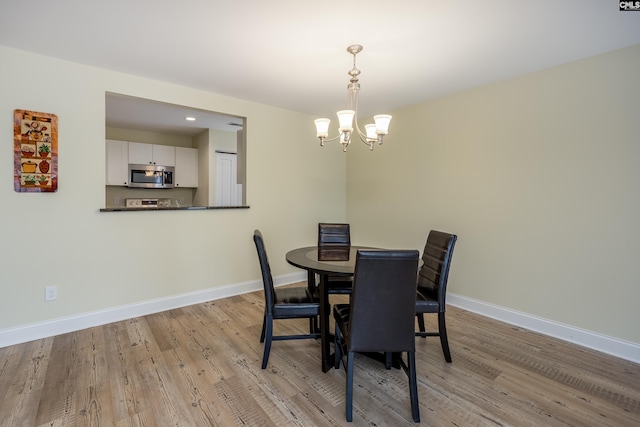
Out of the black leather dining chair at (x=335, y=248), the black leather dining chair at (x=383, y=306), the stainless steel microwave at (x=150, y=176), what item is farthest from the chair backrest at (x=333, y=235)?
the stainless steel microwave at (x=150, y=176)

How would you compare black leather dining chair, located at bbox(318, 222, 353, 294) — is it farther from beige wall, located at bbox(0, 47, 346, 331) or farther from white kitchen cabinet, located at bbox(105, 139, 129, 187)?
white kitchen cabinet, located at bbox(105, 139, 129, 187)

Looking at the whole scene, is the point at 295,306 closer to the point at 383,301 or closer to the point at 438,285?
the point at 383,301

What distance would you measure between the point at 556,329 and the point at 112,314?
4.09 metres

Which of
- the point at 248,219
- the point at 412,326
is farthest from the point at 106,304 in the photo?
the point at 412,326

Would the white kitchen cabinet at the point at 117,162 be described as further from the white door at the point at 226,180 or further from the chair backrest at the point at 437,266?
the chair backrest at the point at 437,266

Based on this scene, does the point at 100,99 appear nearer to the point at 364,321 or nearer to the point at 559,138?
the point at 364,321

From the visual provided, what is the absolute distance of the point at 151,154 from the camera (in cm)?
529

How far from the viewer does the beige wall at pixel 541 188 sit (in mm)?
2363

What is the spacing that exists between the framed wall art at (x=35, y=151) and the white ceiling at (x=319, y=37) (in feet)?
1.85

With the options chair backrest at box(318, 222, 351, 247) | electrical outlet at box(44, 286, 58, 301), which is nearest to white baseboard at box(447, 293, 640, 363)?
chair backrest at box(318, 222, 351, 247)

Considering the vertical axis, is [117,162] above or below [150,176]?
above

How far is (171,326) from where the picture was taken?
2.84 m

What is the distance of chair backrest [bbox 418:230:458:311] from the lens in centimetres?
224

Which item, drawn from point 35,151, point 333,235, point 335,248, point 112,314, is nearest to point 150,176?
point 35,151
